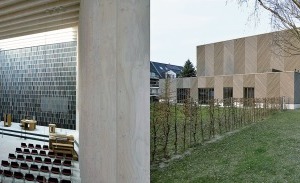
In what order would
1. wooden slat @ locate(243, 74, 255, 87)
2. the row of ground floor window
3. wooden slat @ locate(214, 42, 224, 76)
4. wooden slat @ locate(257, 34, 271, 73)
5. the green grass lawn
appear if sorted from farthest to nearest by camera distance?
wooden slat @ locate(214, 42, 224, 76)
wooden slat @ locate(257, 34, 271, 73)
the row of ground floor window
wooden slat @ locate(243, 74, 255, 87)
the green grass lawn

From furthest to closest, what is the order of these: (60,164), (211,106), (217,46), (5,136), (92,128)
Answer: (217,46)
(5,136)
(211,106)
(60,164)
(92,128)

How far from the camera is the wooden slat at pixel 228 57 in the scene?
50719 millimetres

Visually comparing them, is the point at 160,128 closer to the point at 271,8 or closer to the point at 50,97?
the point at 271,8

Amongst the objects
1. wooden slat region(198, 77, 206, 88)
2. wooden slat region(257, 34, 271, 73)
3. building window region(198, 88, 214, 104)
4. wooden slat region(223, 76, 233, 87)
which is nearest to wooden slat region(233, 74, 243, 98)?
wooden slat region(223, 76, 233, 87)

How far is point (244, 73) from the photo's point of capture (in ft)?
161

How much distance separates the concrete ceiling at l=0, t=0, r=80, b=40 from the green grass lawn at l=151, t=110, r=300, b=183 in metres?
6.15

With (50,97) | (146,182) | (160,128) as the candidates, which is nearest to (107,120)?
→ (146,182)

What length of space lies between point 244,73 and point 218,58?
5688 millimetres

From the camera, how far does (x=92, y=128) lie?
3807 millimetres

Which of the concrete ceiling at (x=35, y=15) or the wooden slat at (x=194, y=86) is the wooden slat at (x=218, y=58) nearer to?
the wooden slat at (x=194, y=86)

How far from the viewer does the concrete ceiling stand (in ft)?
25.7

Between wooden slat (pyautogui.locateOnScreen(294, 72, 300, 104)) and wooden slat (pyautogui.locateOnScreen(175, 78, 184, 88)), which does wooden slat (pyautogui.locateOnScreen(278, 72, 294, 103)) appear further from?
wooden slat (pyautogui.locateOnScreen(175, 78, 184, 88))

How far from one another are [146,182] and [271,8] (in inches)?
361

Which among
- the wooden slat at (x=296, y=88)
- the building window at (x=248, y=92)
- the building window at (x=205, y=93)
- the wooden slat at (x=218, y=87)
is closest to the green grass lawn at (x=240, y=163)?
the wooden slat at (x=296, y=88)
